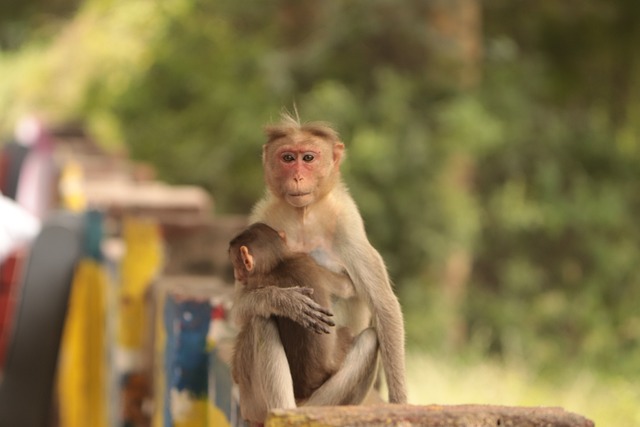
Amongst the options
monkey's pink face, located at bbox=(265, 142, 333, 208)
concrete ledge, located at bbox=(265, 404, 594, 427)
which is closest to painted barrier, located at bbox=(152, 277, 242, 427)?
monkey's pink face, located at bbox=(265, 142, 333, 208)

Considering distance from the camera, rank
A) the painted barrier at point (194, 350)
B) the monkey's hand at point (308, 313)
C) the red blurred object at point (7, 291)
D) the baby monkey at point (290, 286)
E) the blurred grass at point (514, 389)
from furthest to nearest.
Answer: the blurred grass at point (514, 389) < the red blurred object at point (7, 291) < the painted barrier at point (194, 350) < the baby monkey at point (290, 286) < the monkey's hand at point (308, 313)

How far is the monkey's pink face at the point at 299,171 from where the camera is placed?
2.38 m

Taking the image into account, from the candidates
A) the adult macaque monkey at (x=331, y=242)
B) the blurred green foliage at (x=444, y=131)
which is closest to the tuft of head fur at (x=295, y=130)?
the adult macaque monkey at (x=331, y=242)

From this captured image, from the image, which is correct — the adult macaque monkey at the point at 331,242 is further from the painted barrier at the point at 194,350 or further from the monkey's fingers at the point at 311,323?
the painted barrier at the point at 194,350

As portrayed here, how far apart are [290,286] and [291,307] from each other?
0.50ft

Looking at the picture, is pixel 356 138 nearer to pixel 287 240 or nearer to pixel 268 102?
pixel 268 102

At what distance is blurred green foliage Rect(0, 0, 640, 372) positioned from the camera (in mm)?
8875

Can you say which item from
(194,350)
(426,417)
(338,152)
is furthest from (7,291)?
(426,417)

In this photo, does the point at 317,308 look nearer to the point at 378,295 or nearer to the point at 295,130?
the point at 378,295

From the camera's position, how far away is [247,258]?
7.70ft

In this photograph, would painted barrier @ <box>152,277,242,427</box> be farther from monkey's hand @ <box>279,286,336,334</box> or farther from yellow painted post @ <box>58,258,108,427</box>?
yellow painted post @ <box>58,258,108,427</box>

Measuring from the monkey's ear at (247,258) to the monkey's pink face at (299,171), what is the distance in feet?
0.50

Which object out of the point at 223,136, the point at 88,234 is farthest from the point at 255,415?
the point at 223,136

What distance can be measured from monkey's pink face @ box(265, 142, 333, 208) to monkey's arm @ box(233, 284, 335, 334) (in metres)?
0.22
